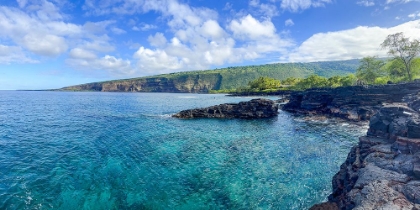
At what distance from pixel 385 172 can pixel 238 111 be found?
49.9 meters

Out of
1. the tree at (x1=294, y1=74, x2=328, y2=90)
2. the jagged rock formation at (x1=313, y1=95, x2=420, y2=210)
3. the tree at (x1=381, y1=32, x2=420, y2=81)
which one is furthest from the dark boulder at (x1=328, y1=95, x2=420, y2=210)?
the tree at (x1=294, y1=74, x2=328, y2=90)

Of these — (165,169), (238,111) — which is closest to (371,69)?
(238,111)

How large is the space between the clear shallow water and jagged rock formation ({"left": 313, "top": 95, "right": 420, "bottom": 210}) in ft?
11.7

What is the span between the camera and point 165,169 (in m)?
23.1

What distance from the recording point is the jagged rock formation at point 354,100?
52828 millimetres

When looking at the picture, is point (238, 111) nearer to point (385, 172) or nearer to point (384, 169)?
point (384, 169)

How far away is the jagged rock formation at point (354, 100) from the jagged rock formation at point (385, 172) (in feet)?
122

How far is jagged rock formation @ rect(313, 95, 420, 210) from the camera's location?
1088cm

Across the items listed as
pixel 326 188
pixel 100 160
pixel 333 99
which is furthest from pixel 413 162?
pixel 333 99

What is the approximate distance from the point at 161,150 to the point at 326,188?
20582 millimetres

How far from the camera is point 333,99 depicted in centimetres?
6606

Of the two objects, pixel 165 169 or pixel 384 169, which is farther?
pixel 165 169

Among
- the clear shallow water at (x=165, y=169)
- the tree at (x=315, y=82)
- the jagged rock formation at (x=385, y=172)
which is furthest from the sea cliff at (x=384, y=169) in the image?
the tree at (x=315, y=82)

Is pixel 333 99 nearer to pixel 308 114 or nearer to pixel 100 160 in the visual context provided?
pixel 308 114
